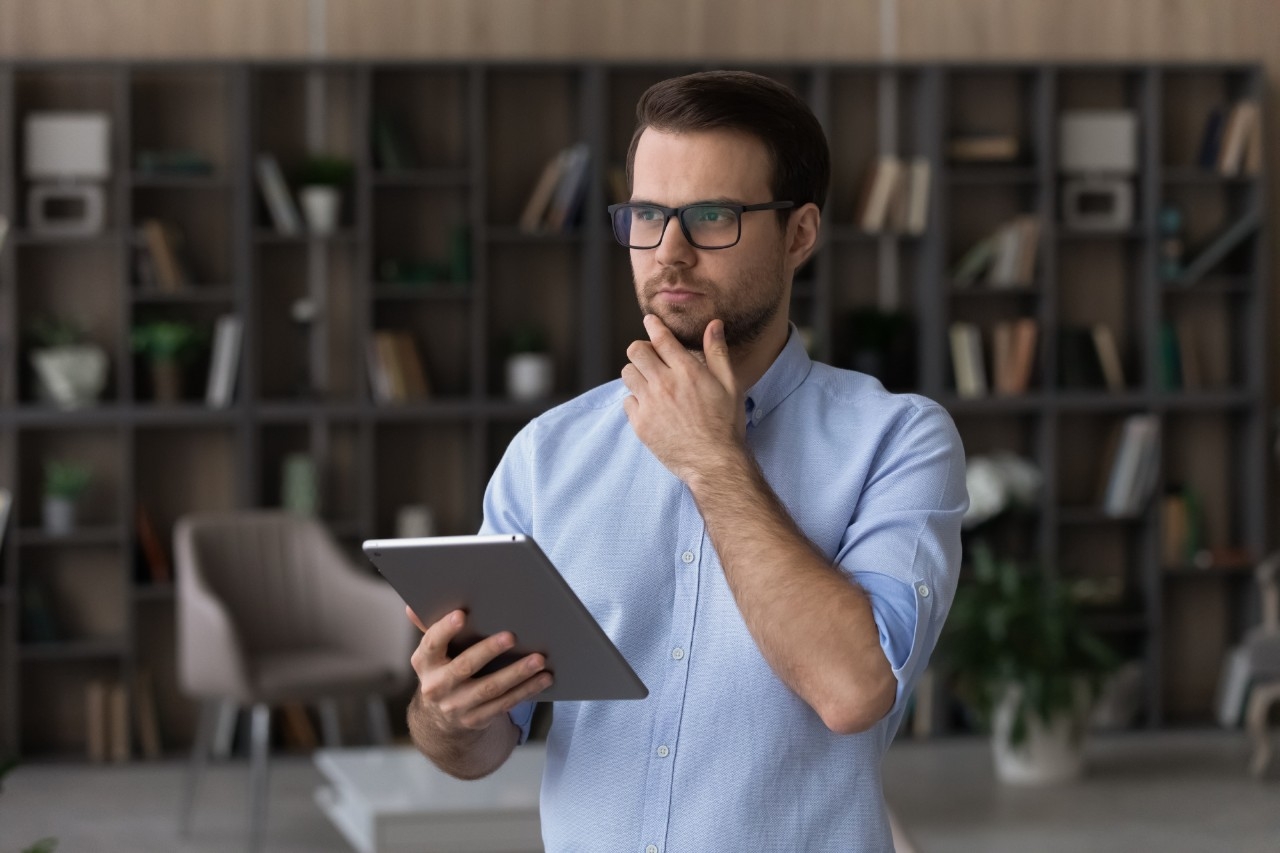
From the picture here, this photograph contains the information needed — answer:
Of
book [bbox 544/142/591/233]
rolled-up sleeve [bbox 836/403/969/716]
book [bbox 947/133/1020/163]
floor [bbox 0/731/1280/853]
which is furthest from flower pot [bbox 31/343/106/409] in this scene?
rolled-up sleeve [bbox 836/403/969/716]

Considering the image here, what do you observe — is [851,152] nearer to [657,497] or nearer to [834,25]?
[834,25]

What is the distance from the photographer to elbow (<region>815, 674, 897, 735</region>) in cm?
137

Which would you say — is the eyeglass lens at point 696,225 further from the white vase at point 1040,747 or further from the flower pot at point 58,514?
the flower pot at point 58,514

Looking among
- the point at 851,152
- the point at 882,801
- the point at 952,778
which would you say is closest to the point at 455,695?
the point at 882,801

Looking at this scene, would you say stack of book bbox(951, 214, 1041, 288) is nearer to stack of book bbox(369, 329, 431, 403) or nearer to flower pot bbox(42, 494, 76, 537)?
stack of book bbox(369, 329, 431, 403)

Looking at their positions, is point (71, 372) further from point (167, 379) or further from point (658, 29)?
point (658, 29)

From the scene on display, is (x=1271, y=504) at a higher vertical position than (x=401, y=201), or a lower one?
lower

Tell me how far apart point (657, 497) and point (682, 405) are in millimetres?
138

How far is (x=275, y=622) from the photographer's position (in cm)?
524

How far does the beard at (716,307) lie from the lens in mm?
1500

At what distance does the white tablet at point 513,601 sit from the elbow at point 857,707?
0.56ft

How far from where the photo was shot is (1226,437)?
6.45 metres

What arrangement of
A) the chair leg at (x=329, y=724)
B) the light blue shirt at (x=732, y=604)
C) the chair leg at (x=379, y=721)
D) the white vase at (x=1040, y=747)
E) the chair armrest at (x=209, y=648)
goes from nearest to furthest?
the light blue shirt at (x=732, y=604) < the chair armrest at (x=209, y=648) < the white vase at (x=1040, y=747) < the chair leg at (x=329, y=724) < the chair leg at (x=379, y=721)

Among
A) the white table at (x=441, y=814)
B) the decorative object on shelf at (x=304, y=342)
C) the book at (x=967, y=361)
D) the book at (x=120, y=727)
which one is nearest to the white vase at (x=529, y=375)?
the decorative object on shelf at (x=304, y=342)
